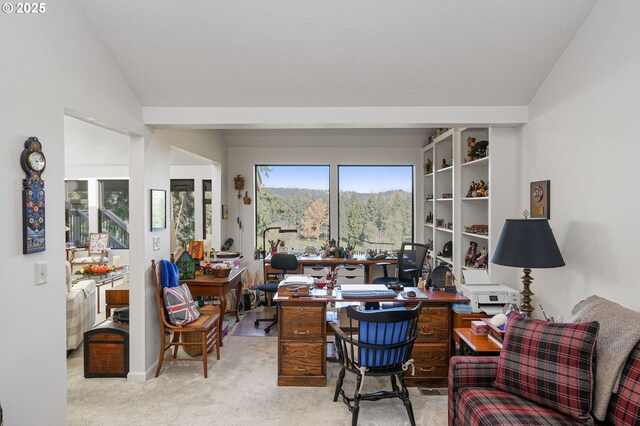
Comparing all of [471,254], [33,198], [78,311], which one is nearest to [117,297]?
[78,311]

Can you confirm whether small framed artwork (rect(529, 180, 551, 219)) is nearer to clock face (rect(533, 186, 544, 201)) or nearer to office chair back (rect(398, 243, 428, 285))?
clock face (rect(533, 186, 544, 201))

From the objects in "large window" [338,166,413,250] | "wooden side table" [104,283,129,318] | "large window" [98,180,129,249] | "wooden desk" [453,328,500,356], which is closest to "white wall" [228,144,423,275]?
"large window" [338,166,413,250]

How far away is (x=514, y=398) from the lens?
2.07 m

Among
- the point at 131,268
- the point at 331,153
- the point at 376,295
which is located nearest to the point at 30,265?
the point at 131,268

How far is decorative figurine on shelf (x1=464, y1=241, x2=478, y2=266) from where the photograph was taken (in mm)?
4230

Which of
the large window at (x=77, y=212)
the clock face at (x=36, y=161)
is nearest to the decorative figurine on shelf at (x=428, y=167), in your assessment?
the clock face at (x=36, y=161)

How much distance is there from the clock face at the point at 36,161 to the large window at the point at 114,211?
5.35m

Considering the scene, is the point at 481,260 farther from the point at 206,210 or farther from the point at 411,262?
the point at 206,210

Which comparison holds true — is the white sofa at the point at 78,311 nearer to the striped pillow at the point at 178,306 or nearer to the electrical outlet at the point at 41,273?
the striped pillow at the point at 178,306

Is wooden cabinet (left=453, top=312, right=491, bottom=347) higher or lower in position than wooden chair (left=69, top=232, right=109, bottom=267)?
lower

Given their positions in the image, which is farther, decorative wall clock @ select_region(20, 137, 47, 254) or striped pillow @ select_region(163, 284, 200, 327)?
striped pillow @ select_region(163, 284, 200, 327)

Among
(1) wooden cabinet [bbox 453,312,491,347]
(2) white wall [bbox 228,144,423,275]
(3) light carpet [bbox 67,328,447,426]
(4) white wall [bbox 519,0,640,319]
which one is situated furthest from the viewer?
(2) white wall [bbox 228,144,423,275]

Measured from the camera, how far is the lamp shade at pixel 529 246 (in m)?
2.55

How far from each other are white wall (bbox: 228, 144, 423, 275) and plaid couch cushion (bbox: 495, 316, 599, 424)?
164 inches
